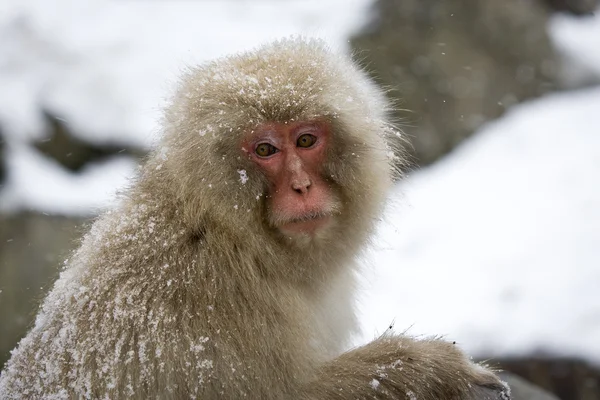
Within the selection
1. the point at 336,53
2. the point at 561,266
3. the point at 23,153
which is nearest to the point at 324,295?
the point at 336,53

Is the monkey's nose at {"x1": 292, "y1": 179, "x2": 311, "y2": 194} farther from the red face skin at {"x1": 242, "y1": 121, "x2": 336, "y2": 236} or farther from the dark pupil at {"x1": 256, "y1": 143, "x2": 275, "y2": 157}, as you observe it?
the dark pupil at {"x1": 256, "y1": 143, "x2": 275, "y2": 157}

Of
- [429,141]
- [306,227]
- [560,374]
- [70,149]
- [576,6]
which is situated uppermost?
[576,6]

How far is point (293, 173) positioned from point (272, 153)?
12cm

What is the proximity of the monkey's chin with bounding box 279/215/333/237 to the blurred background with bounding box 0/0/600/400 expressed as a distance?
23.9 inches

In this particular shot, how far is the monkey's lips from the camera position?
2453mm

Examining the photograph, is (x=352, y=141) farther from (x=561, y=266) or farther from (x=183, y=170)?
(x=561, y=266)

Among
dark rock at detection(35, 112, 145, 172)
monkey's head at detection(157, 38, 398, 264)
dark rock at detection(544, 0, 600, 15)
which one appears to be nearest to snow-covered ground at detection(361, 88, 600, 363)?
monkey's head at detection(157, 38, 398, 264)

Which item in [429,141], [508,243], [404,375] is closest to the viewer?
[404,375]

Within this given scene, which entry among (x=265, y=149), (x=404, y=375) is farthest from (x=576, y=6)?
(x=404, y=375)

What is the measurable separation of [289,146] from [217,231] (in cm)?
39

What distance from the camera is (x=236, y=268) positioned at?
7.96 ft

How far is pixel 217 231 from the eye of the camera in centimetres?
246

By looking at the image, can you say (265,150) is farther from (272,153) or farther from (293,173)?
(293,173)

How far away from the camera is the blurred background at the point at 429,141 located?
4984mm
